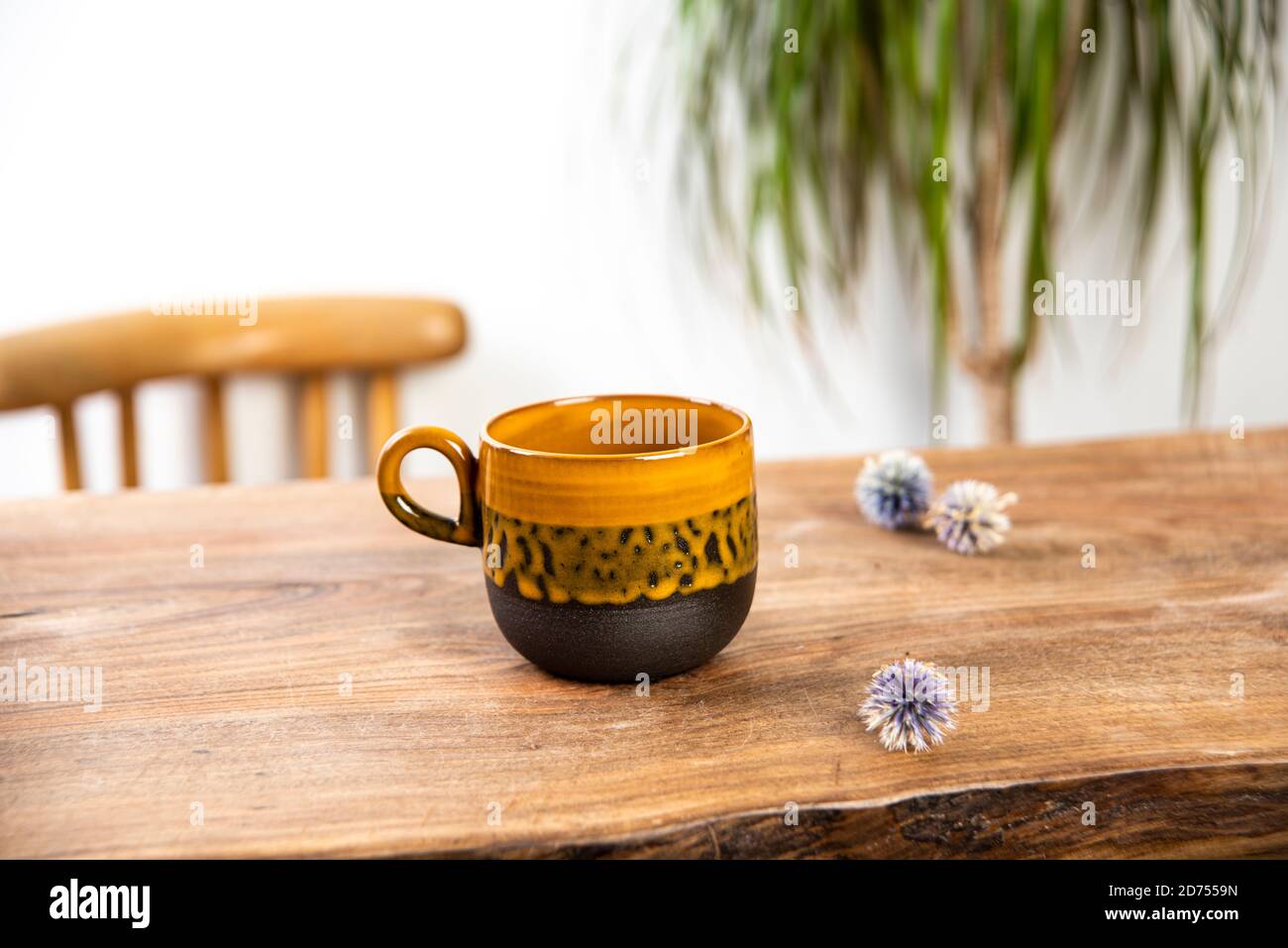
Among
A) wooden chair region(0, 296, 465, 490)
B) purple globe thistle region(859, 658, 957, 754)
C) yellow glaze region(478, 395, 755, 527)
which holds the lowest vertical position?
purple globe thistle region(859, 658, 957, 754)

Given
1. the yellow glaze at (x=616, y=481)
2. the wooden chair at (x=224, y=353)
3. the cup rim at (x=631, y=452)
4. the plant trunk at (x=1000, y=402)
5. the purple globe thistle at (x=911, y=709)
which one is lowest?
the plant trunk at (x=1000, y=402)

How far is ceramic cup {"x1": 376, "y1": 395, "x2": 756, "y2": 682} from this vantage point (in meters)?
0.57

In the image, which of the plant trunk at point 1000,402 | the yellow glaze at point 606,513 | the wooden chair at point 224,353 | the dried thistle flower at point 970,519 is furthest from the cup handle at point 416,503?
the plant trunk at point 1000,402

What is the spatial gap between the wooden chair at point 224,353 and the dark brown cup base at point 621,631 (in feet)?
2.86

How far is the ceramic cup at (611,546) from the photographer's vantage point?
22.4 inches

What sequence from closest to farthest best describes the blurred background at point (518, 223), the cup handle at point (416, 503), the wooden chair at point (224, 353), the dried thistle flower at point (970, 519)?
the cup handle at point (416, 503), the dried thistle flower at point (970, 519), the wooden chair at point (224, 353), the blurred background at point (518, 223)

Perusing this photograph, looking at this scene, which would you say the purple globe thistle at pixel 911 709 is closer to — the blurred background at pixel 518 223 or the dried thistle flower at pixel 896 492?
the dried thistle flower at pixel 896 492

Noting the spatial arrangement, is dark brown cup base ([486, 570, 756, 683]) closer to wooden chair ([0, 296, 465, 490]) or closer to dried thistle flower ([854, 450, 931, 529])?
dried thistle flower ([854, 450, 931, 529])

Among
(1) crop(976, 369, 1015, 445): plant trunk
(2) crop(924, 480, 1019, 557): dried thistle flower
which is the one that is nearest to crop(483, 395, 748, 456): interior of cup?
(2) crop(924, 480, 1019, 557): dried thistle flower

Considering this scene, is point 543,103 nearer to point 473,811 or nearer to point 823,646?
point 823,646

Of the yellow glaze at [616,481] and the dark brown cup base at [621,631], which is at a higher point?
the yellow glaze at [616,481]

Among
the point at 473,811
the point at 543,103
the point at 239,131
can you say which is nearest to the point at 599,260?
the point at 543,103

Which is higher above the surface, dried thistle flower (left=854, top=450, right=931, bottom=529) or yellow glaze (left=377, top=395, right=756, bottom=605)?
yellow glaze (left=377, top=395, right=756, bottom=605)

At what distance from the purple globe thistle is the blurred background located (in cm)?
100
